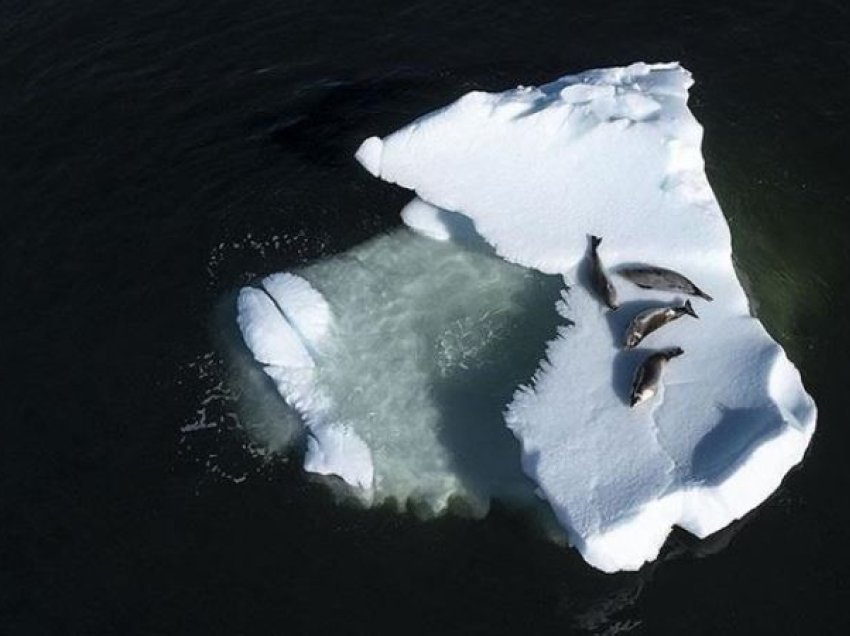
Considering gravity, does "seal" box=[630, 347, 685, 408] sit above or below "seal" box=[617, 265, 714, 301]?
below

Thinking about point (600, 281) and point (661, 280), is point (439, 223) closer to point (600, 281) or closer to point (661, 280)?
point (600, 281)

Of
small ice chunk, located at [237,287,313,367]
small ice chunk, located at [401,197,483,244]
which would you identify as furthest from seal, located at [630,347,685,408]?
small ice chunk, located at [237,287,313,367]

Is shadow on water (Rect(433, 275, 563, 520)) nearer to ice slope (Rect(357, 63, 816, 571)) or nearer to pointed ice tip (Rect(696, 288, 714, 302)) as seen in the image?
ice slope (Rect(357, 63, 816, 571))

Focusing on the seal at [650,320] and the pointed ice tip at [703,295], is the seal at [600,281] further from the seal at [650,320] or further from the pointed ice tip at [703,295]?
the pointed ice tip at [703,295]

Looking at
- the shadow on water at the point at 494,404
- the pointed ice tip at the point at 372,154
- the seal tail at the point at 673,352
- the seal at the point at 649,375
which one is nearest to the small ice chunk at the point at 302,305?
the shadow on water at the point at 494,404

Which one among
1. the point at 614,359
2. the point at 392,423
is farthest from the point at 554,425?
the point at 392,423

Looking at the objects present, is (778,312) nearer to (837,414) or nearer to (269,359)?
(837,414)

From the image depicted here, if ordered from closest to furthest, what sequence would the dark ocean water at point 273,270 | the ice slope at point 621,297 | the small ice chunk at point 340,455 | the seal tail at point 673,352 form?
1. the ice slope at point 621,297
2. the dark ocean water at point 273,270
3. the seal tail at point 673,352
4. the small ice chunk at point 340,455
